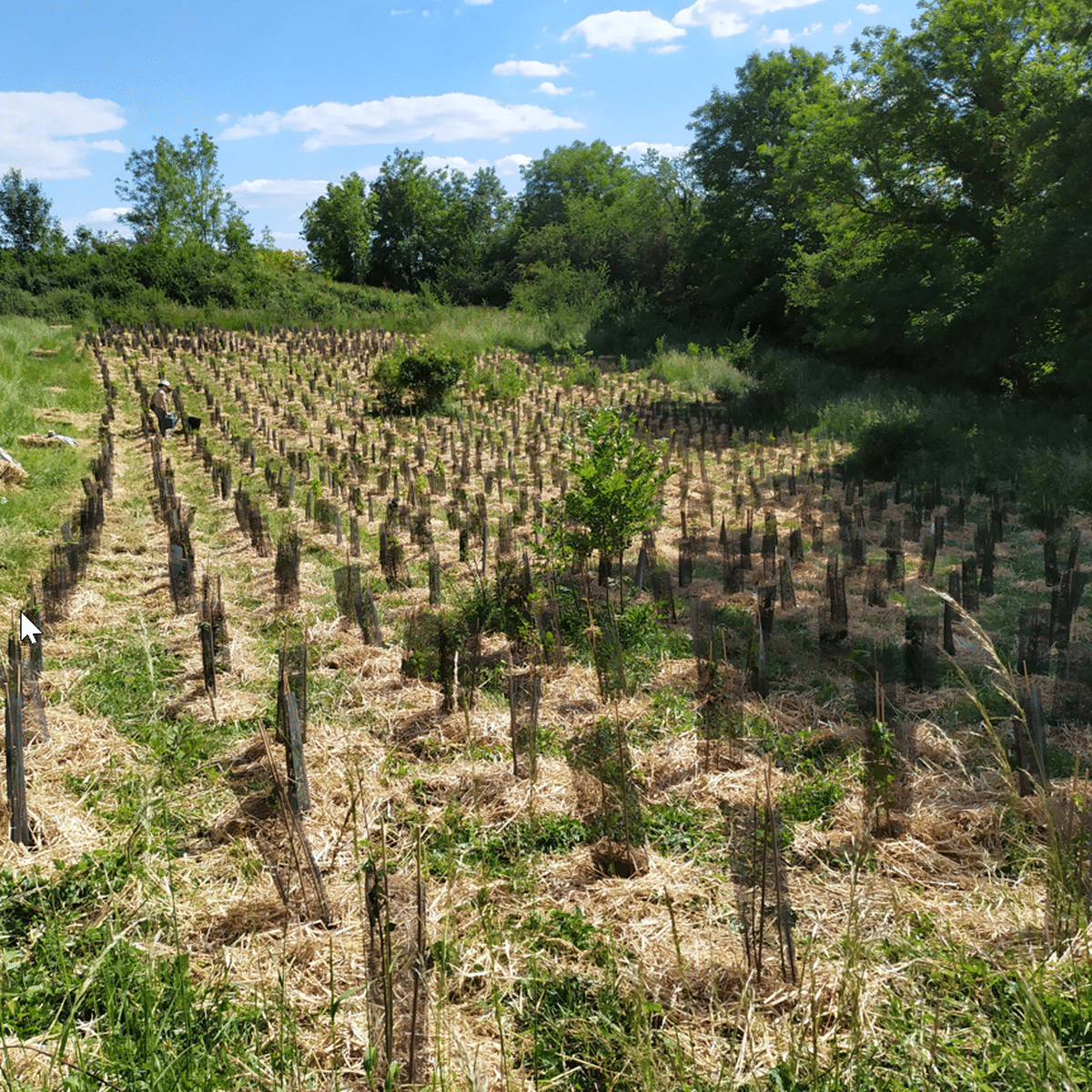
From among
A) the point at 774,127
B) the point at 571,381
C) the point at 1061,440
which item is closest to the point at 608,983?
the point at 1061,440

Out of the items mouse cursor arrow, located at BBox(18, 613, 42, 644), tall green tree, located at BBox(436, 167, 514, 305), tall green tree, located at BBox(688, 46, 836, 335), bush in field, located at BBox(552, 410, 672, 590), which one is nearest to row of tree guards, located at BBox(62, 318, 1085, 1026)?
bush in field, located at BBox(552, 410, 672, 590)

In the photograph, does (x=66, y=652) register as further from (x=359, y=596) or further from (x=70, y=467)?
(x=70, y=467)

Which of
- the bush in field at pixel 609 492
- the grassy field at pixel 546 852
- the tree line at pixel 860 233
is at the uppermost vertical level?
the tree line at pixel 860 233

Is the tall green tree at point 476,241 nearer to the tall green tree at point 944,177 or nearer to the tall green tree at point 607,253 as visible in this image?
the tall green tree at point 607,253

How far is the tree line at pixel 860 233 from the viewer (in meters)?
15.6

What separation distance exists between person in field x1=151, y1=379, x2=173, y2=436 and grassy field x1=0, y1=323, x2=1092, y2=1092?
644cm

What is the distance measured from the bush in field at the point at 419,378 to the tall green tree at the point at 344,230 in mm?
38178

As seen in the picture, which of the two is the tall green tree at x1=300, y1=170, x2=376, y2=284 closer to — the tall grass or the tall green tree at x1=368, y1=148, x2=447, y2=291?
the tall green tree at x1=368, y1=148, x2=447, y2=291

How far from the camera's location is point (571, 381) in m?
22.3

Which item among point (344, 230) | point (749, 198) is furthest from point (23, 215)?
point (749, 198)

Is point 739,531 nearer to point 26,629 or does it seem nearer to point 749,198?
point 26,629

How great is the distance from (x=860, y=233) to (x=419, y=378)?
13.0 metres

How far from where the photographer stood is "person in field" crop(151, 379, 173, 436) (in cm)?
1389

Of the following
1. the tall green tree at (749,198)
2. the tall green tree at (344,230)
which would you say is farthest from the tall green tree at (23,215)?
the tall green tree at (749,198)
